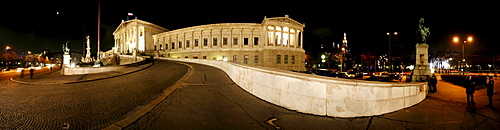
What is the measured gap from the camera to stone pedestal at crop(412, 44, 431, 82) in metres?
14.9

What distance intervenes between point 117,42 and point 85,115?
86.1 metres

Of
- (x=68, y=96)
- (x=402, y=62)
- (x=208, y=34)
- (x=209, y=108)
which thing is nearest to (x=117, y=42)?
(x=208, y=34)

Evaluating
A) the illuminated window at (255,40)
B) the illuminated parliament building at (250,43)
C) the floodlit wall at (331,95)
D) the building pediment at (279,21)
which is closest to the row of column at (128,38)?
the illuminated parliament building at (250,43)

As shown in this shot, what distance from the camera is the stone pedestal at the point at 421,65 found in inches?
585

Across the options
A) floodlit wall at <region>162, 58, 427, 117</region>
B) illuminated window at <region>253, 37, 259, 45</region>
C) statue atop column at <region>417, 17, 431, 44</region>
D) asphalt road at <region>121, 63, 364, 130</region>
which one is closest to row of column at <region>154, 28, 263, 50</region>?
illuminated window at <region>253, 37, 259, 45</region>

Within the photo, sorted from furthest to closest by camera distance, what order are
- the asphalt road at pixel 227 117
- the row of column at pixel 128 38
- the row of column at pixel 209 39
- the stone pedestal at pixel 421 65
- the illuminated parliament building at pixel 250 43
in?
the row of column at pixel 128 38
the row of column at pixel 209 39
the illuminated parliament building at pixel 250 43
the stone pedestal at pixel 421 65
the asphalt road at pixel 227 117

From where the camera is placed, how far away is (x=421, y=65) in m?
15.1

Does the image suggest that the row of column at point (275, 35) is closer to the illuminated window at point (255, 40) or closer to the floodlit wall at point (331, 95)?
the illuminated window at point (255, 40)

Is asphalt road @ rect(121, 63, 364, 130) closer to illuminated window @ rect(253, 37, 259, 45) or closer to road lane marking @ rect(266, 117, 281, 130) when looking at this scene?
road lane marking @ rect(266, 117, 281, 130)

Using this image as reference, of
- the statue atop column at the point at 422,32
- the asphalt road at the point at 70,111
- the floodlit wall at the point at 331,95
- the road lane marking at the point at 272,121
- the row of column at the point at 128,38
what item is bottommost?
→ the road lane marking at the point at 272,121

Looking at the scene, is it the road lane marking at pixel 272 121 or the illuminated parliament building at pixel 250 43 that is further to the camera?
the illuminated parliament building at pixel 250 43

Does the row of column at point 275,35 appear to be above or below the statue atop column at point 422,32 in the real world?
above

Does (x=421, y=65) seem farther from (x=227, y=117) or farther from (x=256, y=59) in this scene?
(x=256, y=59)

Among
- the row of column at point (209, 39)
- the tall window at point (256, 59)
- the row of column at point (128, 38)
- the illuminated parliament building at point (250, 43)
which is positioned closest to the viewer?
the illuminated parliament building at point (250, 43)
